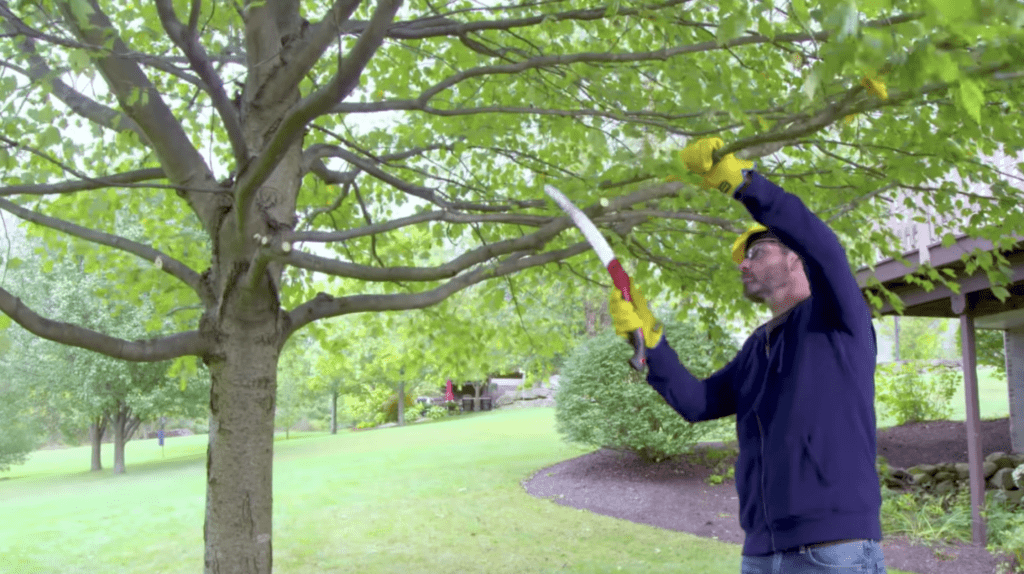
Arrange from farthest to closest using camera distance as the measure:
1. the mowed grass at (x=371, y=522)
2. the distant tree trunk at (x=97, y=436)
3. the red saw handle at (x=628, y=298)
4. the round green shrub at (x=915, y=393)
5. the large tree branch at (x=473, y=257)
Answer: the distant tree trunk at (x=97, y=436), the round green shrub at (x=915, y=393), the mowed grass at (x=371, y=522), the large tree branch at (x=473, y=257), the red saw handle at (x=628, y=298)

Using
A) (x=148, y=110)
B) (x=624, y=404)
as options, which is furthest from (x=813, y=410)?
(x=624, y=404)

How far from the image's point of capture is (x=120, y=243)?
4.82 m

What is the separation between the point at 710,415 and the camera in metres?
2.96

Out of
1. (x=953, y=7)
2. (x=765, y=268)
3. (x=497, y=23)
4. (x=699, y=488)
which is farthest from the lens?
(x=699, y=488)

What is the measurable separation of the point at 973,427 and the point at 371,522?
8045 millimetres

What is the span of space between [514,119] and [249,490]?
149 inches

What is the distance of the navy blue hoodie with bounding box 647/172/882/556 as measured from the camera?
7.63 feet

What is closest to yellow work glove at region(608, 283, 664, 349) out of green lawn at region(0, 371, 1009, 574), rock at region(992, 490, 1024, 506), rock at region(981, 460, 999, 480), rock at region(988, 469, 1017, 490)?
green lawn at region(0, 371, 1009, 574)

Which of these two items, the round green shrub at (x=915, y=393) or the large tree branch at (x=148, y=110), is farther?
the round green shrub at (x=915, y=393)

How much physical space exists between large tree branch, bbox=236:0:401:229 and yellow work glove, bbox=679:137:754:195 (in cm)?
117

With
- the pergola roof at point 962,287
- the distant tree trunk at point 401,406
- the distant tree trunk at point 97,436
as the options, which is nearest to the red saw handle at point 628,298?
the pergola roof at point 962,287

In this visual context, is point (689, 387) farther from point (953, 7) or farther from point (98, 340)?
point (98, 340)

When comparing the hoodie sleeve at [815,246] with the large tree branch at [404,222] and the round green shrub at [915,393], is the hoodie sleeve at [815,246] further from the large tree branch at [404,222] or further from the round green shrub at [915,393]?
the round green shrub at [915,393]

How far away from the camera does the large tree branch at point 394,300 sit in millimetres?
4965
